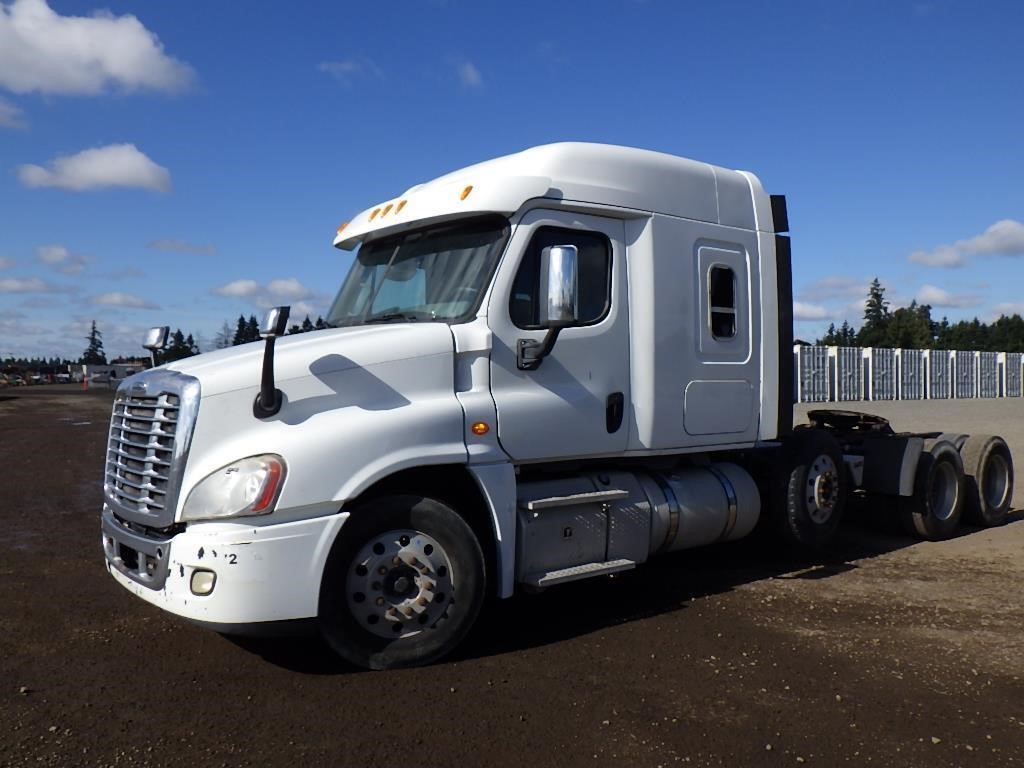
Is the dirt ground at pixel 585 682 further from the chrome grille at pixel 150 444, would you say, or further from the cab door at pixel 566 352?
the cab door at pixel 566 352

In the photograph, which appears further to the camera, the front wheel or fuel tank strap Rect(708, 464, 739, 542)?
fuel tank strap Rect(708, 464, 739, 542)

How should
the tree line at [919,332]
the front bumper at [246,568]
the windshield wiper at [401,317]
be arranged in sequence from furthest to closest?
the tree line at [919,332] < the windshield wiper at [401,317] < the front bumper at [246,568]

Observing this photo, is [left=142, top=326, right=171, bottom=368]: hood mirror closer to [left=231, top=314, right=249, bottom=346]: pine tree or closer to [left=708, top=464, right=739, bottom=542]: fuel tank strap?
[left=231, top=314, right=249, bottom=346]: pine tree

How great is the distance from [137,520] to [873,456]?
694 cm

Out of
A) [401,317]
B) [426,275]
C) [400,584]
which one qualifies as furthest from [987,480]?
[400,584]

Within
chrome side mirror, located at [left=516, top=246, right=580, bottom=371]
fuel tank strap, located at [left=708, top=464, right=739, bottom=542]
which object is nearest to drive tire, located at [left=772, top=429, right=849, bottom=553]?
fuel tank strap, located at [left=708, top=464, right=739, bottom=542]

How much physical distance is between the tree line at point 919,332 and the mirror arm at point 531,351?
83573mm

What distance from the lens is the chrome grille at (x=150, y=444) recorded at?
4.62 m

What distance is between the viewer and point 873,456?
8.80 meters

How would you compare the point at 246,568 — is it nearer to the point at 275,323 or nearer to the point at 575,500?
the point at 275,323

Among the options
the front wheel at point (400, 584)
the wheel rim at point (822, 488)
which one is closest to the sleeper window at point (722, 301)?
the wheel rim at point (822, 488)

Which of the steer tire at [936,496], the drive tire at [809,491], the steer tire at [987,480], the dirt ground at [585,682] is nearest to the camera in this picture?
the dirt ground at [585,682]

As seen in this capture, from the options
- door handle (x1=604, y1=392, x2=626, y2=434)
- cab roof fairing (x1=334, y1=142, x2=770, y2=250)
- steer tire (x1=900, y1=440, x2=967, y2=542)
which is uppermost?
cab roof fairing (x1=334, y1=142, x2=770, y2=250)

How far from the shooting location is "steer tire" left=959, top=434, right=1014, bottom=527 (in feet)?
30.9
